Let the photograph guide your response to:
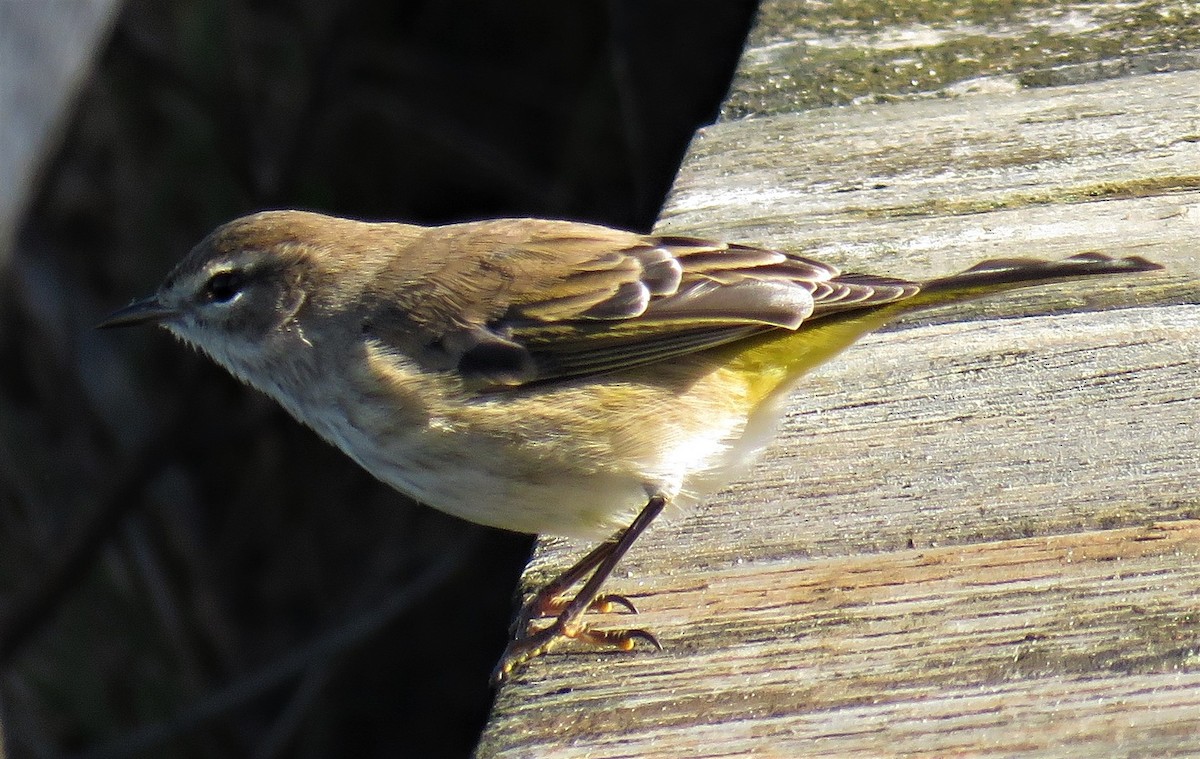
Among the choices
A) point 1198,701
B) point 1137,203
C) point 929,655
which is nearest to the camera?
point 1198,701

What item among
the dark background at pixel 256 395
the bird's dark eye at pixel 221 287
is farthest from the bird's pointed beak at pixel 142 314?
the dark background at pixel 256 395

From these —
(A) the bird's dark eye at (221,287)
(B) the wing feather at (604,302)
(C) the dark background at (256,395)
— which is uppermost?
(B) the wing feather at (604,302)

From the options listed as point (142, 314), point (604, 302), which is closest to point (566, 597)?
point (604, 302)

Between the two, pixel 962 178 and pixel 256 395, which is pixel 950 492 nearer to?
pixel 962 178

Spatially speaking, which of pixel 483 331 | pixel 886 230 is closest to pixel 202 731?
pixel 483 331

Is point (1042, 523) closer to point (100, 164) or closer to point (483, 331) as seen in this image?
point (483, 331)

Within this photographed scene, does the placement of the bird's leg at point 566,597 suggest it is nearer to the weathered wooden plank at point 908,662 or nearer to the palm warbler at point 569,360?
the palm warbler at point 569,360

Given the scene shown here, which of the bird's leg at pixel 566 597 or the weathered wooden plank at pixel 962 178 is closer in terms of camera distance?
the bird's leg at pixel 566 597
